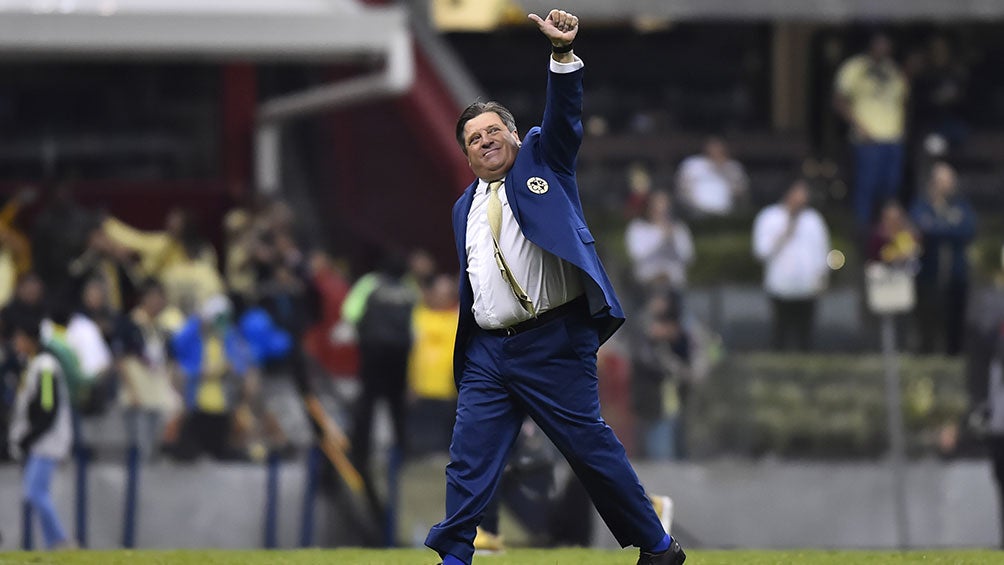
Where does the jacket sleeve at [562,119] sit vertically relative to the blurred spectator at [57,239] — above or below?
above

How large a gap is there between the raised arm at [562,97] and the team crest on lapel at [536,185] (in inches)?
3.9

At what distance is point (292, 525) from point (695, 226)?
197 inches

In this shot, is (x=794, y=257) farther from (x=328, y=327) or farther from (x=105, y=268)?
(x=105, y=268)

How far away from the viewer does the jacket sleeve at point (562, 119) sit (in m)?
7.73

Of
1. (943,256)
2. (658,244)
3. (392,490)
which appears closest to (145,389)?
(392,490)

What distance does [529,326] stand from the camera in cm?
802

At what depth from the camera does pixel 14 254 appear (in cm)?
1772

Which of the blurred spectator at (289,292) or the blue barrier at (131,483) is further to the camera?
the blurred spectator at (289,292)

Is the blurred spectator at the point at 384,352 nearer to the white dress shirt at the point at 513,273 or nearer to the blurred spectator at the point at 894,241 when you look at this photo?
the blurred spectator at the point at 894,241

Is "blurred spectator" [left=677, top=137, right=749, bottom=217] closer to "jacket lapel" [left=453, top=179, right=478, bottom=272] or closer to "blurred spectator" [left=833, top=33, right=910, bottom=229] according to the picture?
"blurred spectator" [left=833, top=33, right=910, bottom=229]

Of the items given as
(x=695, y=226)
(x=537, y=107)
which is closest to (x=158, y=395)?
(x=695, y=226)

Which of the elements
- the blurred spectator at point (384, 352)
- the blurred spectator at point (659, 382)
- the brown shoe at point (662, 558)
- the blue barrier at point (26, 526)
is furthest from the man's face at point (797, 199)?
A: the brown shoe at point (662, 558)

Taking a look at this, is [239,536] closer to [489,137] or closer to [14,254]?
[14,254]

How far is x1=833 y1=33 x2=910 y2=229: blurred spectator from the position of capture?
1989 cm
